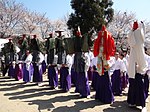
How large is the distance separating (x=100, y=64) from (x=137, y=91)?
141 cm

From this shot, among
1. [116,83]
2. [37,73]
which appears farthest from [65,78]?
[37,73]

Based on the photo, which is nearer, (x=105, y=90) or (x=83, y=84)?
(x=105, y=90)

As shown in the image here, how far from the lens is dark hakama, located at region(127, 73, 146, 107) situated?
301 inches

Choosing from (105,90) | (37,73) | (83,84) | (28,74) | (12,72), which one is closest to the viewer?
(105,90)

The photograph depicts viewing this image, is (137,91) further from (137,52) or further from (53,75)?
(53,75)

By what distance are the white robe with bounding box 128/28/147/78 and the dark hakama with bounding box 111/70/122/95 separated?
248 cm

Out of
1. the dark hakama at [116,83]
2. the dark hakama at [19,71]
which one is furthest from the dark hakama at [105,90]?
the dark hakama at [19,71]

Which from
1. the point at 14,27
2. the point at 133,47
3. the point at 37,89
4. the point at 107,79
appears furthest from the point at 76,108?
the point at 14,27

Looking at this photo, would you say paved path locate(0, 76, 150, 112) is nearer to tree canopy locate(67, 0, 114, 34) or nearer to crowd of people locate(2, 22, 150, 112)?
crowd of people locate(2, 22, 150, 112)

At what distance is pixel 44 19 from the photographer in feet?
167

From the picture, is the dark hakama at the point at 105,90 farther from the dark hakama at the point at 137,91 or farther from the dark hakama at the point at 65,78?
the dark hakama at the point at 65,78

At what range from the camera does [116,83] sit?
10234 mm

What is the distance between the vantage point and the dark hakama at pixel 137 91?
765 centimetres

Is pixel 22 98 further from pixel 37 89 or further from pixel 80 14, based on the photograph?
pixel 80 14
